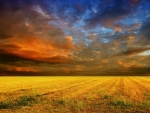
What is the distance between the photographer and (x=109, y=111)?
1291cm

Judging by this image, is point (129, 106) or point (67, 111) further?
point (129, 106)

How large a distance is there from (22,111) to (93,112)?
16.3 ft

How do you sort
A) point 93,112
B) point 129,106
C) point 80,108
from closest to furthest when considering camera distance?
point 93,112
point 80,108
point 129,106

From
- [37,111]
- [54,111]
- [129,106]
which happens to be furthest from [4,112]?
[129,106]

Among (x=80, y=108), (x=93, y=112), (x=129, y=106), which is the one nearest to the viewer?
(x=93, y=112)

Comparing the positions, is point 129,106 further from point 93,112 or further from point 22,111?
point 22,111

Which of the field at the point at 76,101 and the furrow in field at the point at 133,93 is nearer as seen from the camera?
the field at the point at 76,101

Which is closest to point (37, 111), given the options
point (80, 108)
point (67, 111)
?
point (67, 111)

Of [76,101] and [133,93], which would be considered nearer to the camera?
[76,101]

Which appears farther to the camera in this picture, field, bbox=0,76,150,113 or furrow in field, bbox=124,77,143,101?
furrow in field, bbox=124,77,143,101

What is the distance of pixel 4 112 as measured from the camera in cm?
1273

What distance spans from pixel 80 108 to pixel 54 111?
2.03 metres

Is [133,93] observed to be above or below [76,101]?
above

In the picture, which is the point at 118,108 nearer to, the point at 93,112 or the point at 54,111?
the point at 93,112
